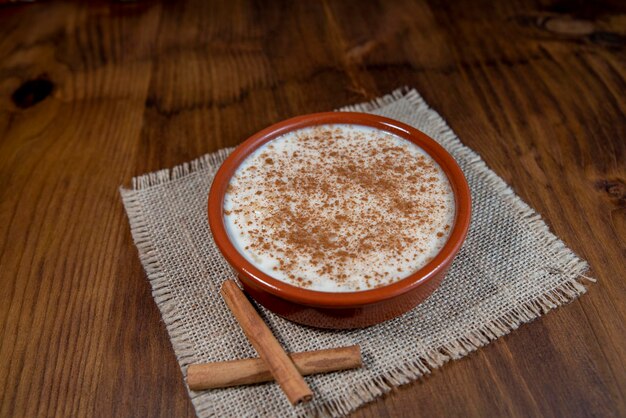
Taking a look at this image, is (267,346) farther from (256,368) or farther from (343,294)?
(343,294)

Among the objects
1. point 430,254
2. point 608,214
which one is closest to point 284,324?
point 430,254

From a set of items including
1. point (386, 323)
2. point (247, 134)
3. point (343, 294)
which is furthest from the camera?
point (247, 134)

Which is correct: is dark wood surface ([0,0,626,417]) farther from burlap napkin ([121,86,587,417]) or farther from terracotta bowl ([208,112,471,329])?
terracotta bowl ([208,112,471,329])

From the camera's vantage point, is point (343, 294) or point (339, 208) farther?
point (339, 208)

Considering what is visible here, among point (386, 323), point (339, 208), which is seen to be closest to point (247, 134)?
point (339, 208)

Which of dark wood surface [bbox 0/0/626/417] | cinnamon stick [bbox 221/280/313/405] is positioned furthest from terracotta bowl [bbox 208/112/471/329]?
dark wood surface [bbox 0/0/626/417]

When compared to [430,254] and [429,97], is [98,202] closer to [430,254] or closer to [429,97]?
[430,254]
